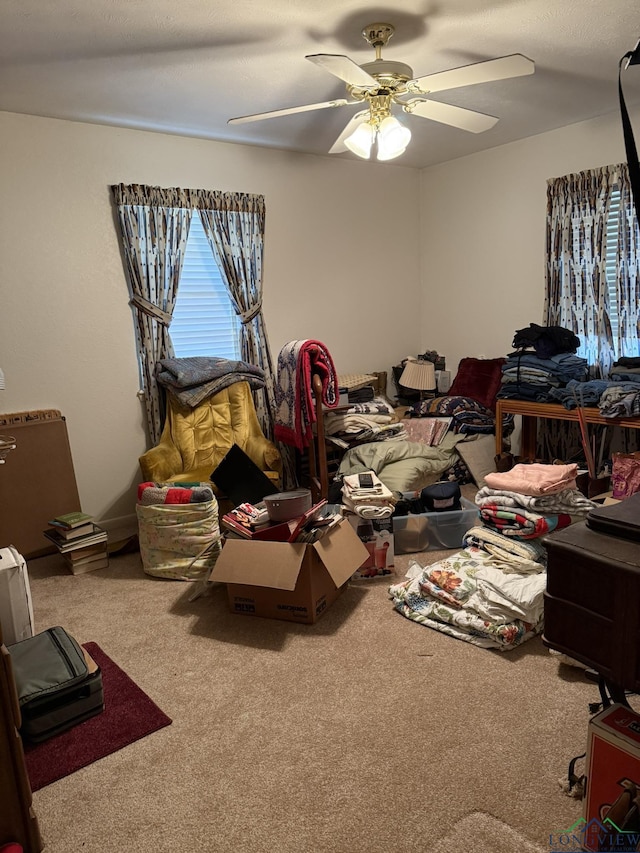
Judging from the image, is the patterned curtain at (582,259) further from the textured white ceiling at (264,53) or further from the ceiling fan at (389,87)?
the ceiling fan at (389,87)

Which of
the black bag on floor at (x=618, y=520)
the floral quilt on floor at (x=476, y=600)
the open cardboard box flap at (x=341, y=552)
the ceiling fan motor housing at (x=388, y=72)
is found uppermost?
the ceiling fan motor housing at (x=388, y=72)

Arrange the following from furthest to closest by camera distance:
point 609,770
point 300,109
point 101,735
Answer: point 300,109
point 101,735
point 609,770

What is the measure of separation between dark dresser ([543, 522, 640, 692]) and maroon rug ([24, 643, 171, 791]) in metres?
1.56

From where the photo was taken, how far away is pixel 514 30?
8.63 feet

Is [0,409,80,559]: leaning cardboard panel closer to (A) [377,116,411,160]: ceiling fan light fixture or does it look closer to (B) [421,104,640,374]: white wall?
(A) [377,116,411,160]: ceiling fan light fixture

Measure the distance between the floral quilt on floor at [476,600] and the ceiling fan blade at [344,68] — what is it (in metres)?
2.16

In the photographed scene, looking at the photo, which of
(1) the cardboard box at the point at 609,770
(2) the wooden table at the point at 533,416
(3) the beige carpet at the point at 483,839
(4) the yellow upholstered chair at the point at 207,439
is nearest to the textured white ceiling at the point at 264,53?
(4) the yellow upholstered chair at the point at 207,439

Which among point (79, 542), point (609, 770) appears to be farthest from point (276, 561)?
point (609, 770)

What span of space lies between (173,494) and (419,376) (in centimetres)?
268

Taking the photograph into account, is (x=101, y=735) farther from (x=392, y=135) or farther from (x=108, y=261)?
(x=108, y=261)

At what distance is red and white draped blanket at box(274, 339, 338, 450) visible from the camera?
369 centimetres

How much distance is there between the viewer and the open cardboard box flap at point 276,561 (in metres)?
2.53

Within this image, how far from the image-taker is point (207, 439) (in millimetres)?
4000

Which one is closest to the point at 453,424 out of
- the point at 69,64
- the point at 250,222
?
the point at 250,222
